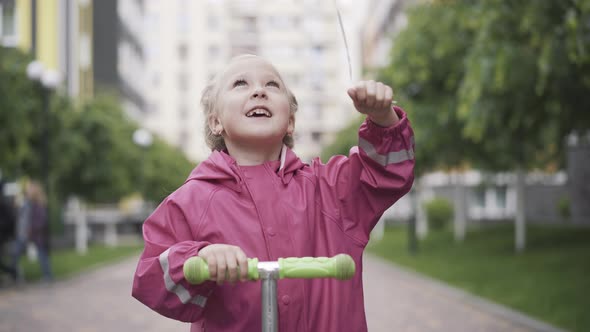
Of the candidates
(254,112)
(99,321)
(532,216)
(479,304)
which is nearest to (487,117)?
(479,304)

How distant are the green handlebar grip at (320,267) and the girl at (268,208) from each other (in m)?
0.29

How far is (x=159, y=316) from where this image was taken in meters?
9.70

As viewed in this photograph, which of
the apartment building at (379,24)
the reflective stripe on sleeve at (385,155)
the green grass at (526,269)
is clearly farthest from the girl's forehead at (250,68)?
the apartment building at (379,24)

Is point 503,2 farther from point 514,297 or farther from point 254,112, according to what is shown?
point 254,112

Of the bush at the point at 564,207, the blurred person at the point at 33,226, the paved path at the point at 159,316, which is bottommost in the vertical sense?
the bush at the point at 564,207

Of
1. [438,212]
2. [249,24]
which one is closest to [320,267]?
[438,212]

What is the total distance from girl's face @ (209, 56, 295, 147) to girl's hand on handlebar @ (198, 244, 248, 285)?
0.54 metres

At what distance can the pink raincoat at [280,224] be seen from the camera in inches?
85.7

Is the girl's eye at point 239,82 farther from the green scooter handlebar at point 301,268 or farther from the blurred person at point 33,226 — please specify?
the blurred person at point 33,226

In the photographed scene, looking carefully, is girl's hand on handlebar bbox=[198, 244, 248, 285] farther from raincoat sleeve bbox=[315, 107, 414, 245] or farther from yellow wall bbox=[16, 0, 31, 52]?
yellow wall bbox=[16, 0, 31, 52]

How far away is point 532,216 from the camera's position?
32906mm

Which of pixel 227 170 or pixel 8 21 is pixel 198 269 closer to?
pixel 227 170

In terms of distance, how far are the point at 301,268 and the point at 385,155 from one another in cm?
55

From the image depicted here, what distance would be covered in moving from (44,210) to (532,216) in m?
24.0
